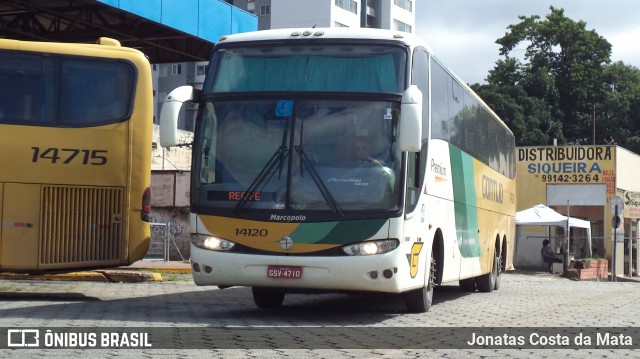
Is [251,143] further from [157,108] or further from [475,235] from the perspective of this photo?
[157,108]

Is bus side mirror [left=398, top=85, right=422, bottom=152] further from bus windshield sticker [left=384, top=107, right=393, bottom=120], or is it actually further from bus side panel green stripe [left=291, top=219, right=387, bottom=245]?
bus side panel green stripe [left=291, top=219, right=387, bottom=245]

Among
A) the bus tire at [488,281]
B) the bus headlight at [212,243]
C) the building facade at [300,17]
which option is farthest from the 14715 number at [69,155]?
the building facade at [300,17]

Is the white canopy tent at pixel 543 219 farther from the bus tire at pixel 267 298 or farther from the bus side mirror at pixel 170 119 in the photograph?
the bus side mirror at pixel 170 119

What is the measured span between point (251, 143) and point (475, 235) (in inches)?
273

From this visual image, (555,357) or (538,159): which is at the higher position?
(538,159)

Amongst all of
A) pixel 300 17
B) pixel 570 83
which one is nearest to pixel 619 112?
pixel 570 83

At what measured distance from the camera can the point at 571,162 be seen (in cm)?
4591

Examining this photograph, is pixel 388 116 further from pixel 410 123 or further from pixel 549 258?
pixel 549 258

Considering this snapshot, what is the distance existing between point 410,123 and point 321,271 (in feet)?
6.57

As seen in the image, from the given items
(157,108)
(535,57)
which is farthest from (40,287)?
(157,108)

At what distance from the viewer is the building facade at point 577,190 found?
146 ft

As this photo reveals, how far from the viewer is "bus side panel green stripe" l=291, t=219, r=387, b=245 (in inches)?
459

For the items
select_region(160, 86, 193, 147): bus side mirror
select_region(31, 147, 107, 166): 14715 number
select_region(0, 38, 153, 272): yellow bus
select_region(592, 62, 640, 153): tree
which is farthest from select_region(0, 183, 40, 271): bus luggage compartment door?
select_region(592, 62, 640, 153): tree

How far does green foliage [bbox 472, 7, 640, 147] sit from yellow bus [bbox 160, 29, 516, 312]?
5717 cm
